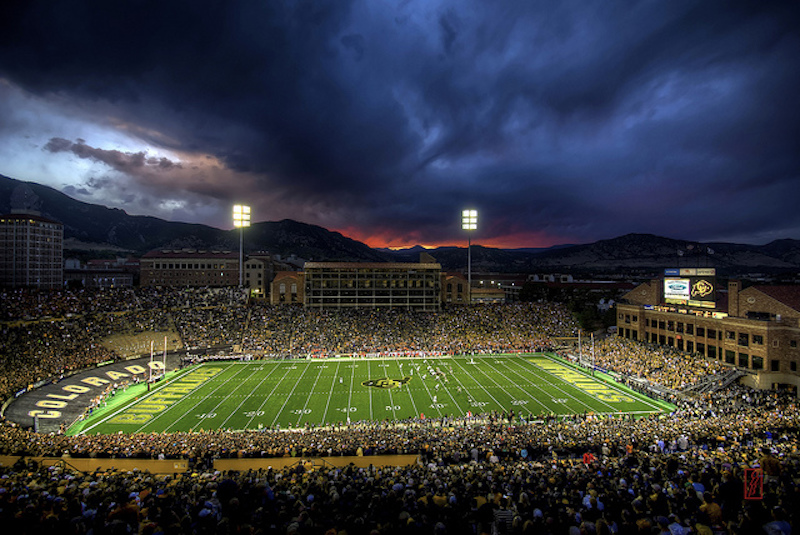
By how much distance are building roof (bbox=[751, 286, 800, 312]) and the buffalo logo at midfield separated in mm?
32247

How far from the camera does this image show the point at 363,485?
10039mm

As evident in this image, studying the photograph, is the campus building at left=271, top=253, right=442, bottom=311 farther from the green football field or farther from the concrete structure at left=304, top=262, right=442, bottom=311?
the green football field

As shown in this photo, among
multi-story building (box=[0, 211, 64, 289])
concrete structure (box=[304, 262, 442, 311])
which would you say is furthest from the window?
multi-story building (box=[0, 211, 64, 289])

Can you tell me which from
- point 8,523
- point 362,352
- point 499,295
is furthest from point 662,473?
point 499,295

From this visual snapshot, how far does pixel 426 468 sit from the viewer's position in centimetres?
1366

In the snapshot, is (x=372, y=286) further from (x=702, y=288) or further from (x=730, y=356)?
(x=730, y=356)

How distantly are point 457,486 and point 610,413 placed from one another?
20.5m

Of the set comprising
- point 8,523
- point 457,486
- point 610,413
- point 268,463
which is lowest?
point 610,413

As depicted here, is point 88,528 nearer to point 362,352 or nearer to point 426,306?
point 362,352

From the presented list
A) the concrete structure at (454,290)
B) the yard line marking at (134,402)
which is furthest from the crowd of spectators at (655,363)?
the yard line marking at (134,402)

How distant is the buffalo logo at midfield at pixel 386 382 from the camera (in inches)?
1272

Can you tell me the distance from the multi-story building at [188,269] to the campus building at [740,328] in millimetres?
78854

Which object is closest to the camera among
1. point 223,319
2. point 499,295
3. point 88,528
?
point 88,528

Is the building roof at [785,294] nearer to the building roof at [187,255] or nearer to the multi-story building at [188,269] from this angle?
the multi-story building at [188,269]
